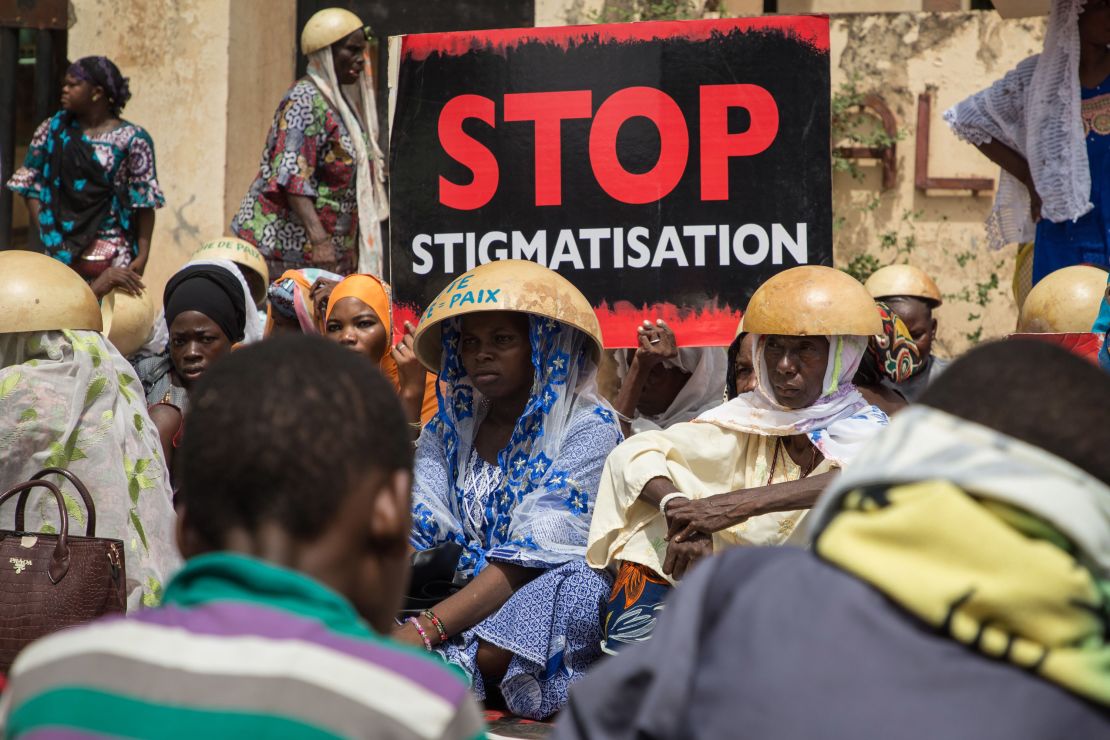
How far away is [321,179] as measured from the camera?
7.47 meters

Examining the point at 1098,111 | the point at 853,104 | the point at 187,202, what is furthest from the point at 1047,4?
the point at 187,202

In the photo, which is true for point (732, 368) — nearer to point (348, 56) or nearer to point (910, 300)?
point (910, 300)

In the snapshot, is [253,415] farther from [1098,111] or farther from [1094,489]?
[1098,111]

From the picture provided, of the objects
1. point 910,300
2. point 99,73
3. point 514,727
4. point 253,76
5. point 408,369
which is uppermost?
point 253,76

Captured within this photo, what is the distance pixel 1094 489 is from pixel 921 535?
0.66 feet

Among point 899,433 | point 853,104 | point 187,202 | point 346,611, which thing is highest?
point 853,104

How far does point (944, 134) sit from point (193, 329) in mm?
5164

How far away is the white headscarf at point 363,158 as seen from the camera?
7441 mm

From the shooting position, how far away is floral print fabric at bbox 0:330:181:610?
441 cm

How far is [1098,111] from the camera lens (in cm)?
552

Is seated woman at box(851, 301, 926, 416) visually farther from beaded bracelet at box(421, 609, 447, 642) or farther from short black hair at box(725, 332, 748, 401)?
beaded bracelet at box(421, 609, 447, 642)

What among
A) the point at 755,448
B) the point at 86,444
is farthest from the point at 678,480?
the point at 86,444

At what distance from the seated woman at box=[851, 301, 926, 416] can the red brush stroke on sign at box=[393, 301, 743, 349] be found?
523 millimetres

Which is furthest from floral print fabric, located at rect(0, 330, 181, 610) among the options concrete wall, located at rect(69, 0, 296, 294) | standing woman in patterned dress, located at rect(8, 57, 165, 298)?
concrete wall, located at rect(69, 0, 296, 294)
